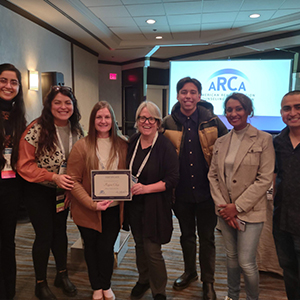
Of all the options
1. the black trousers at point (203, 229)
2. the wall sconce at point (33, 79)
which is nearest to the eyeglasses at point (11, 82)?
the black trousers at point (203, 229)

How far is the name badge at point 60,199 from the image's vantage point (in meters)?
1.81

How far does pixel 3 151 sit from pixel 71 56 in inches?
209

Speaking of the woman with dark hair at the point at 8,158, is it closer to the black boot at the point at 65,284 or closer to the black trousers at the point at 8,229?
the black trousers at the point at 8,229

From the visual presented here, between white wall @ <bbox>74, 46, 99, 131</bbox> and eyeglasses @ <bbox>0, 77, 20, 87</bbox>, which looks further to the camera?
white wall @ <bbox>74, 46, 99, 131</bbox>

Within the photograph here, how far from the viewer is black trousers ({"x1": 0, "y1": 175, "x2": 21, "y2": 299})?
1.70 metres

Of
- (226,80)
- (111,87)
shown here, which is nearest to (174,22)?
(226,80)

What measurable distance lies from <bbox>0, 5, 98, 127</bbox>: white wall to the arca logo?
3.17 meters

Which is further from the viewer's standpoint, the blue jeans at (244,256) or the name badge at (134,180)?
the name badge at (134,180)

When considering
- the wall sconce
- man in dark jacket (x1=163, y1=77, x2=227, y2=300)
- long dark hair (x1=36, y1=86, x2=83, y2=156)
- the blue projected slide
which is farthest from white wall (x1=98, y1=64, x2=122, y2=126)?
man in dark jacket (x1=163, y1=77, x2=227, y2=300)

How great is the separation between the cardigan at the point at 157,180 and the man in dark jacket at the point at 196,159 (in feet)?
0.62

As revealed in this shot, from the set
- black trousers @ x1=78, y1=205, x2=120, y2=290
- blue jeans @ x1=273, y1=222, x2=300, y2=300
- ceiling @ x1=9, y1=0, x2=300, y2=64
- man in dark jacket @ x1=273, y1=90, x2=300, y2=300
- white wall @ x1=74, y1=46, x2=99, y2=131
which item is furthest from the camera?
white wall @ x1=74, y1=46, x2=99, y2=131

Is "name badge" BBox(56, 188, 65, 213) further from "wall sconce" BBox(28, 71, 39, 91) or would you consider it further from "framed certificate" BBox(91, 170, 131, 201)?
"wall sconce" BBox(28, 71, 39, 91)

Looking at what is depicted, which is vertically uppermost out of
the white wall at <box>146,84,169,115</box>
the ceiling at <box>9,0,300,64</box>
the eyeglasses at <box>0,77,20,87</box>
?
the ceiling at <box>9,0,300,64</box>

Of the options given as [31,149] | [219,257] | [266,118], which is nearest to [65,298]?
[31,149]
